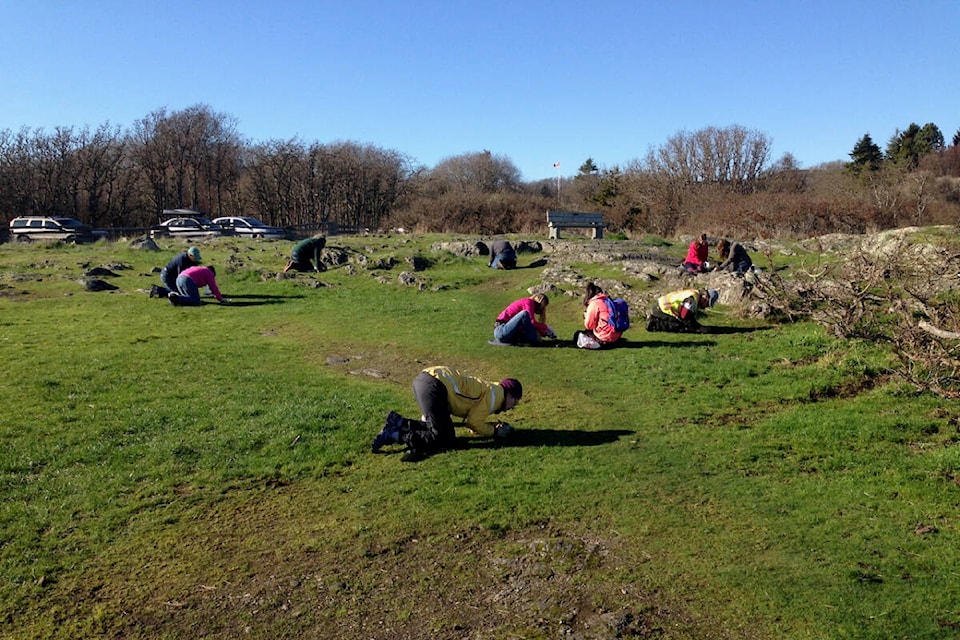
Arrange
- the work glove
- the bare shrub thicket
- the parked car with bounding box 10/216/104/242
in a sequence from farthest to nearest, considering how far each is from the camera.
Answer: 1. the parked car with bounding box 10/216/104/242
2. the bare shrub thicket
3. the work glove

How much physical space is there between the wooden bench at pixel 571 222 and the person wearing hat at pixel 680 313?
16.4 meters

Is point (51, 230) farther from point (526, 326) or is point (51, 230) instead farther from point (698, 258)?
point (526, 326)

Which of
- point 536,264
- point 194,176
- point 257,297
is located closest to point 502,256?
point 536,264

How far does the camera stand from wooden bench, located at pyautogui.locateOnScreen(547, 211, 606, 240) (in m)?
30.9

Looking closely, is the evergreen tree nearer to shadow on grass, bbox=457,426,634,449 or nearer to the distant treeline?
the distant treeline

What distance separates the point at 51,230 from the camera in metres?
38.7

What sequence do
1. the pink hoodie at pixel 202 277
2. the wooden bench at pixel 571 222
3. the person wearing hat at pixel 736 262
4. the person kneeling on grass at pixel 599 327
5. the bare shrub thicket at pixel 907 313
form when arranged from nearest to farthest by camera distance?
the bare shrub thicket at pixel 907 313
the person kneeling on grass at pixel 599 327
the pink hoodie at pixel 202 277
the person wearing hat at pixel 736 262
the wooden bench at pixel 571 222

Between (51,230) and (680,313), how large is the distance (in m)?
36.8

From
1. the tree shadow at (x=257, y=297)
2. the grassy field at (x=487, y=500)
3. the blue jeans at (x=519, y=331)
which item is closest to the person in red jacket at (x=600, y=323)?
the grassy field at (x=487, y=500)

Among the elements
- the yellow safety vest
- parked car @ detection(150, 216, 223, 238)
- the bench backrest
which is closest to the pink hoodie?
the yellow safety vest

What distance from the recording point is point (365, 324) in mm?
15984

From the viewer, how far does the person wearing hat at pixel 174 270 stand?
61.4 feet

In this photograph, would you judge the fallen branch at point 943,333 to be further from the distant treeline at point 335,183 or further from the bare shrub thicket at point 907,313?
the distant treeline at point 335,183

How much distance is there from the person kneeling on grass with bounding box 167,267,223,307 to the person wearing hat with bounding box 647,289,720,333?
10926 millimetres
